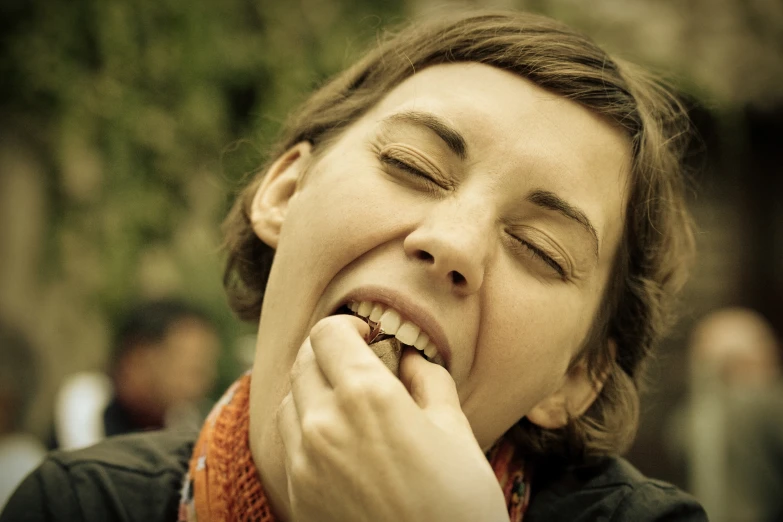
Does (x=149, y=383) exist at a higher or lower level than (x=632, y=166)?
lower

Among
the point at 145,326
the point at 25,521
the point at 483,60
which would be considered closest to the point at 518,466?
the point at 483,60

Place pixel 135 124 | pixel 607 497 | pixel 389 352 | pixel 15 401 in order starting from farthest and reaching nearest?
1. pixel 135 124
2. pixel 15 401
3. pixel 607 497
4. pixel 389 352

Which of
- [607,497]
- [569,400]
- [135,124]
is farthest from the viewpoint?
[135,124]

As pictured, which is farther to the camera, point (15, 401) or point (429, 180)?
point (15, 401)

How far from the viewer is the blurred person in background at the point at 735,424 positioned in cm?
363

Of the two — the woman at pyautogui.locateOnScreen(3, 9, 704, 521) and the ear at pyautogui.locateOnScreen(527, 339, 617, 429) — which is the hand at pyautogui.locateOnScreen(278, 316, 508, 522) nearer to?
the woman at pyautogui.locateOnScreen(3, 9, 704, 521)

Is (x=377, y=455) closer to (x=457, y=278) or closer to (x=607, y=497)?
(x=457, y=278)

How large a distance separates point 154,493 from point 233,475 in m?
0.28

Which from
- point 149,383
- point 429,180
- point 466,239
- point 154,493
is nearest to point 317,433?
point 466,239

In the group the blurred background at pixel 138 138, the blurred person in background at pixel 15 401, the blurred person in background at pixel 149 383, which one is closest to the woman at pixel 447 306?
the blurred person in background at pixel 15 401

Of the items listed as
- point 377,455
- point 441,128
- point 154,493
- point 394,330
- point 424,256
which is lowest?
point 154,493

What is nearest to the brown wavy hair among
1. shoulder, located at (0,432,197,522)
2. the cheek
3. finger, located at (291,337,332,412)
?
the cheek

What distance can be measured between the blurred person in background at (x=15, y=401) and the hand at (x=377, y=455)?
2.18m

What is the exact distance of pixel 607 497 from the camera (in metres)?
1.50
